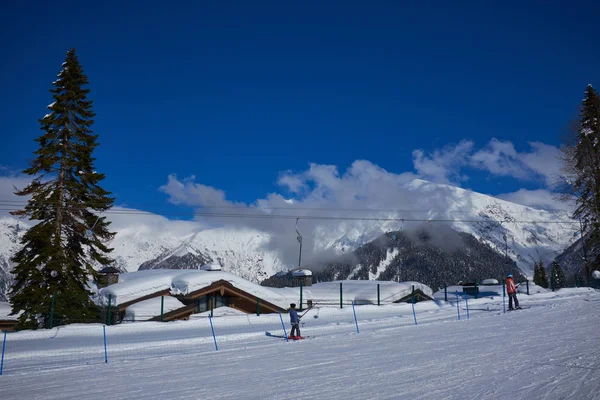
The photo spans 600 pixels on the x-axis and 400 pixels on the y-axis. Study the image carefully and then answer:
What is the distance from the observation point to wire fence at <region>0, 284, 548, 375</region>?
1784 centimetres

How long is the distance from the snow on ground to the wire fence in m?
0.09

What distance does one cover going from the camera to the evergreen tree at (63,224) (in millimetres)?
25109

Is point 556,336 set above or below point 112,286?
below

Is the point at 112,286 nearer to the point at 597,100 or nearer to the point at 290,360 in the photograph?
the point at 290,360

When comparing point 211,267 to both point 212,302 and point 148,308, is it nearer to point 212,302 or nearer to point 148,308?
point 212,302

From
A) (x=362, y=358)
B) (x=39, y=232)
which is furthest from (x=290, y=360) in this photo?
(x=39, y=232)

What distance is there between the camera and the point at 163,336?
23.2m

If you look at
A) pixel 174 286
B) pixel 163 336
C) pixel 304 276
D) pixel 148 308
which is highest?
pixel 304 276

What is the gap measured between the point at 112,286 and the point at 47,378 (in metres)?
19.4

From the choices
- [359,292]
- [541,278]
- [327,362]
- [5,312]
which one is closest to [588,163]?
[359,292]

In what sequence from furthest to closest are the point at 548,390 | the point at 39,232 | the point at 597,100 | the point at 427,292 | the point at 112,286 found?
the point at 427,292
the point at 597,100
the point at 112,286
the point at 39,232
the point at 548,390

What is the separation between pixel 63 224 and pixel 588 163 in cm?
3705

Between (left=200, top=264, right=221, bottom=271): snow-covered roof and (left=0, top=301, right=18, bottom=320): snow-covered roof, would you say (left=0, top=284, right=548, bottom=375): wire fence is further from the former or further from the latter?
(left=0, top=301, right=18, bottom=320): snow-covered roof

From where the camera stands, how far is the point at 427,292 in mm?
51188
